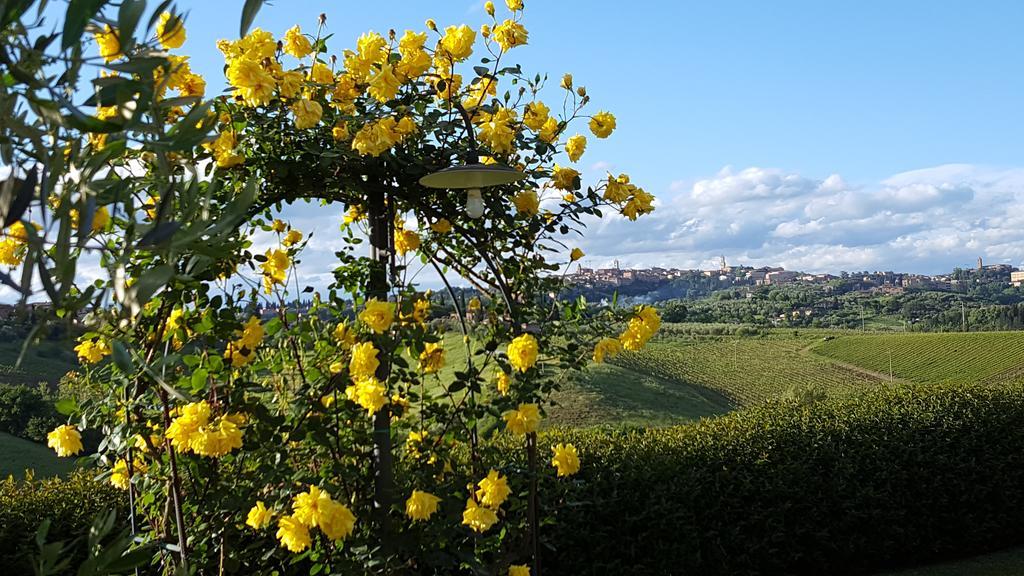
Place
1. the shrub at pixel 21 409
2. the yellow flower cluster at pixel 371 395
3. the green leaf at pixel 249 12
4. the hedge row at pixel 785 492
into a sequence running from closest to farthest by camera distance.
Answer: the green leaf at pixel 249 12 < the yellow flower cluster at pixel 371 395 < the hedge row at pixel 785 492 < the shrub at pixel 21 409

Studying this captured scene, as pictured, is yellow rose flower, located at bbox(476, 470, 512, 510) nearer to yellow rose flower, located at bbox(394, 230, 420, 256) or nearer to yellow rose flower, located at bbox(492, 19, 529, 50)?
yellow rose flower, located at bbox(394, 230, 420, 256)

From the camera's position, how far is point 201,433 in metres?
2.07

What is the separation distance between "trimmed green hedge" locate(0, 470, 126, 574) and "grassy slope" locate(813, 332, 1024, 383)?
3554cm

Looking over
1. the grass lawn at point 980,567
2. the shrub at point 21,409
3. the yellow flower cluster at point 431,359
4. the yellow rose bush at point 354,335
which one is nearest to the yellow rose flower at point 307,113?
the yellow rose bush at point 354,335

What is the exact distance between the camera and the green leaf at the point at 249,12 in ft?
3.00

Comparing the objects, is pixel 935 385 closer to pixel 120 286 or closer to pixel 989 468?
pixel 989 468

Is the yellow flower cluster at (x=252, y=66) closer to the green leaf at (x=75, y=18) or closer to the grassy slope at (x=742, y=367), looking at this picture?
the green leaf at (x=75, y=18)

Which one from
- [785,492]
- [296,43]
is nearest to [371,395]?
[296,43]

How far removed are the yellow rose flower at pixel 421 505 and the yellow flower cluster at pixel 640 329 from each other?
2.48 feet

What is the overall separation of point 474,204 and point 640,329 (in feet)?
2.11

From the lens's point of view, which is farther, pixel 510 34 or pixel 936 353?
pixel 936 353

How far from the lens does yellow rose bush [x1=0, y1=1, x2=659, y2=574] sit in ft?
7.49

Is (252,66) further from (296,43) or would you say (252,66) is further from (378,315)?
(378,315)

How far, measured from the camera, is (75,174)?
37.6 inches
